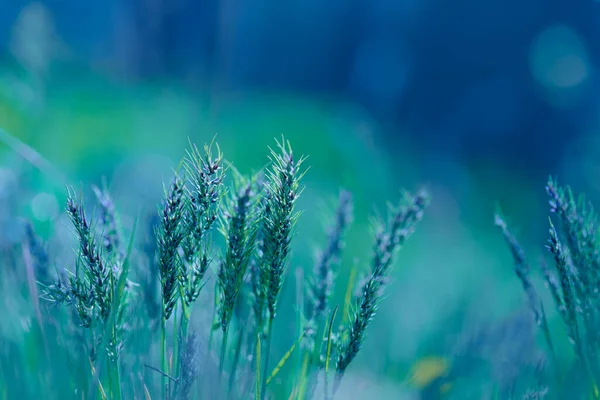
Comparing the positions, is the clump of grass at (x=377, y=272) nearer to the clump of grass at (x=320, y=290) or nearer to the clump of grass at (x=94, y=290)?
the clump of grass at (x=320, y=290)

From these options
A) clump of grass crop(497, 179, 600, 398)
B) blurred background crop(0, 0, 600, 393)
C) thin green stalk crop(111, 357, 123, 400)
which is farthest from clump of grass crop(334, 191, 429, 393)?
blurred background crop(0, 0, 600, 393)

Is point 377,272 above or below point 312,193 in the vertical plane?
below

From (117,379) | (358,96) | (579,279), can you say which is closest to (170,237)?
(117,379)

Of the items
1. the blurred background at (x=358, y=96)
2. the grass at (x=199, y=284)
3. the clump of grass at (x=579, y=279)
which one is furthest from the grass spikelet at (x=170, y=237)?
the blurred background at (x=358, y=96)

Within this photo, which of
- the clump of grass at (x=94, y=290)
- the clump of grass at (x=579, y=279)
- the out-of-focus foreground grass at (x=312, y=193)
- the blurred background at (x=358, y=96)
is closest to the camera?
the clump of grass at (x=94, y=290)

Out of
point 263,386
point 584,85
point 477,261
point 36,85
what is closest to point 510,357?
point 263,386

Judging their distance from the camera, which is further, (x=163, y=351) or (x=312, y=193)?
(x=312, y=193)

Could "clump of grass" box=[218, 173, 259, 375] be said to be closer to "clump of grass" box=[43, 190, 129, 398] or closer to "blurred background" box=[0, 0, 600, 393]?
"clump of grass" box=[43, 190, 129, 398]

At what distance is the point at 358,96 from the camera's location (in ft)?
10.1

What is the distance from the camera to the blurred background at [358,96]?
8.00 feet

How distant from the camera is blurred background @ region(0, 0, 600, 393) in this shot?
8.00 ft

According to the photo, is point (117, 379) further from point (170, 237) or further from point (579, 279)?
point (579, 279)

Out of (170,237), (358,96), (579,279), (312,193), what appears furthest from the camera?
Result: (358,96)

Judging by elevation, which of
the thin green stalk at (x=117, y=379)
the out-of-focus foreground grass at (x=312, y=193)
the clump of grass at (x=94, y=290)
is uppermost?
the out-of-focus foreground grass at (x=312, y=193)
